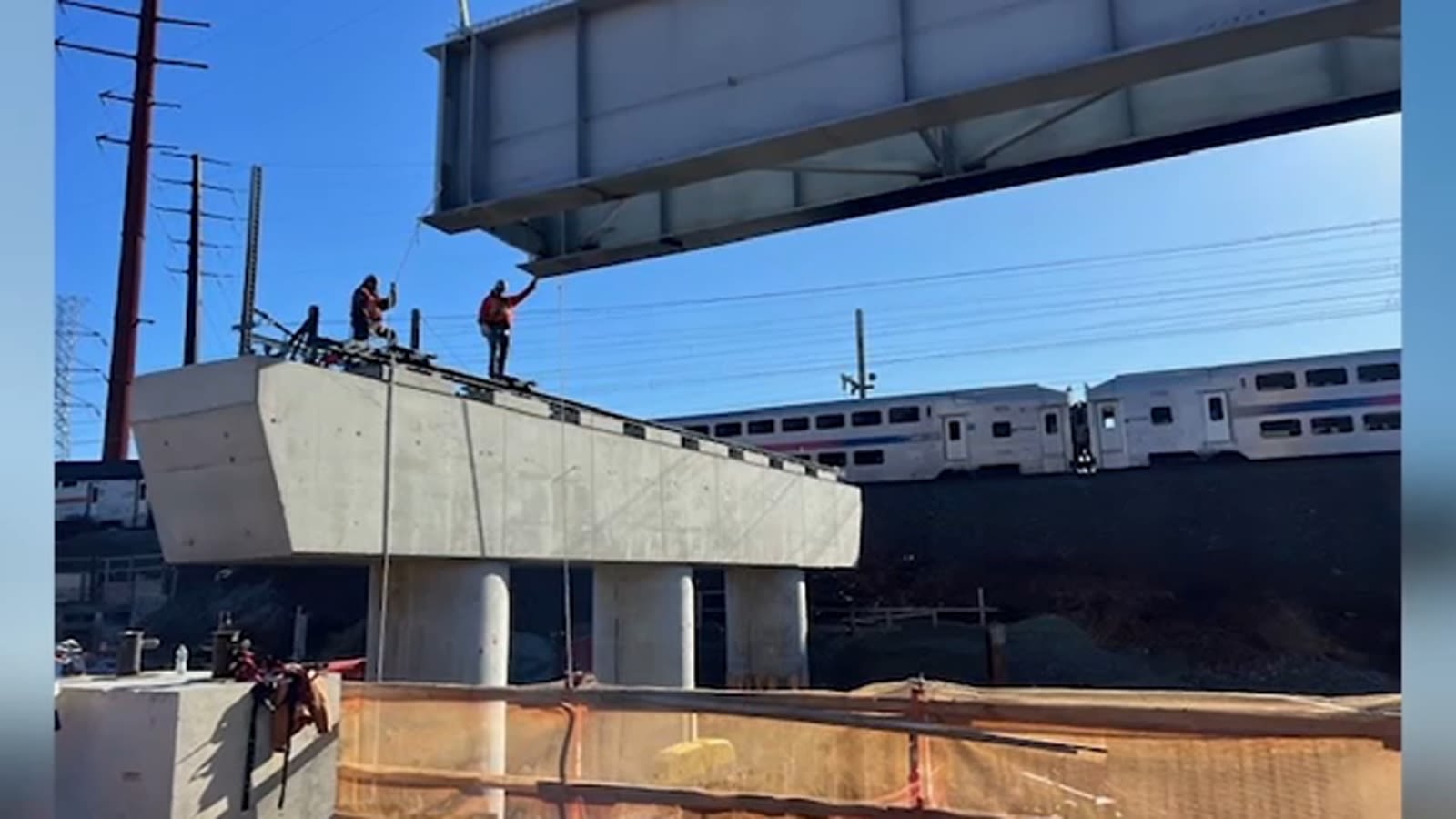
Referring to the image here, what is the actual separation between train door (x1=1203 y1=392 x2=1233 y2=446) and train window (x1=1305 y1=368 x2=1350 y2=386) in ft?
8.23

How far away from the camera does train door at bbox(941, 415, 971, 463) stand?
36.5m

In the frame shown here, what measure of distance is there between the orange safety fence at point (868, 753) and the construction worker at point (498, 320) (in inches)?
301

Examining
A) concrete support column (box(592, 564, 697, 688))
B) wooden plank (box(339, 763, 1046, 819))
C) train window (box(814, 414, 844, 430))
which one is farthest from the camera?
train window (box(814, 414, 844, 430))

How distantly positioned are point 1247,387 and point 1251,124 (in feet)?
95.7

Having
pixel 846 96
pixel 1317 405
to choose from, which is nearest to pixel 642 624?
pixel 846 96

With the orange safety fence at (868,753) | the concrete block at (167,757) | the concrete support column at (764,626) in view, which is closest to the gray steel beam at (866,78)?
the orange safety fence at (868,753)

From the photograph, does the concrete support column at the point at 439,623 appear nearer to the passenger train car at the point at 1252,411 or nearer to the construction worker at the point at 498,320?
the construction worker at the point at 498,320

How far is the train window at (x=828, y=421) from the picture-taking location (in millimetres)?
38469

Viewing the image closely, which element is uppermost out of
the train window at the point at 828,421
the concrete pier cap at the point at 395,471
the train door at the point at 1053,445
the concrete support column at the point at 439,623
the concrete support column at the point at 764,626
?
the train window at the point at 828,421

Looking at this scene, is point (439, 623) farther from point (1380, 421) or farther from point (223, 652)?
point (1380, 421)

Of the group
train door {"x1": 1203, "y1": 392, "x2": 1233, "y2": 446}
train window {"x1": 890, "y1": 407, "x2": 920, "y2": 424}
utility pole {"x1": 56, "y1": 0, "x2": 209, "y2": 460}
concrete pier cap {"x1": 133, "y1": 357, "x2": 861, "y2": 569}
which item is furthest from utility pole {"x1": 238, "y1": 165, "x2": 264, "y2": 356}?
train door {"x1": 1203, "y1": 392, "x2": 1233, "y2": 446}

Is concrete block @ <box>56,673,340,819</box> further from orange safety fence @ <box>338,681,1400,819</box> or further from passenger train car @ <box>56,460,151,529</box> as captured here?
passenger train car @ <box>56,460,151,529</box>

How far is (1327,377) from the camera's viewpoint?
107ft
